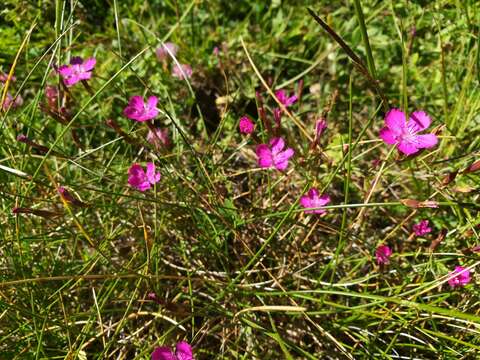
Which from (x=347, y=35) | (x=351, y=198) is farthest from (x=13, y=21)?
(x=351, y=198)

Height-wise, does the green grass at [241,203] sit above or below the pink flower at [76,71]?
below

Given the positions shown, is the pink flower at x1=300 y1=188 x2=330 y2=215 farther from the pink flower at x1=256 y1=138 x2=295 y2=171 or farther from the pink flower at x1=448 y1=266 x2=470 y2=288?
the pink flower at x1=448 y1=266 x2=470 y2=288

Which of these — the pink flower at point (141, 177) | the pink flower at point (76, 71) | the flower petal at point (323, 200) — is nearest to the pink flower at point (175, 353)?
the pink flower at point (141, 177)

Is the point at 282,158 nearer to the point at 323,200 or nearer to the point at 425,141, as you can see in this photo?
the point at 323,200

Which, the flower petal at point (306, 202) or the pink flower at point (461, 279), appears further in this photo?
the flower petal at point (306, 202)

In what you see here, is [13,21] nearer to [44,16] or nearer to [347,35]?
[44,16]

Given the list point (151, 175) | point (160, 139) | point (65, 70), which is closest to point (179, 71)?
point (160, 139)

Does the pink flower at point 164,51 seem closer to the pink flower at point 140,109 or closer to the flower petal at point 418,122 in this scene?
the pink flower at point 140,109
